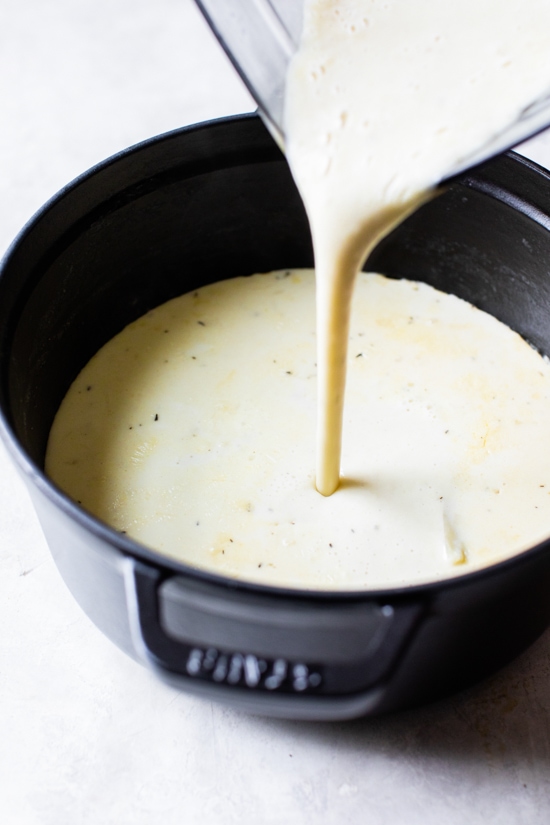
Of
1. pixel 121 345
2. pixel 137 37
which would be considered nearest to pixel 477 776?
pixel 121 345

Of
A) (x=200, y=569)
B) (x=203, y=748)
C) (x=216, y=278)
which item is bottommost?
(x=203, y=748)

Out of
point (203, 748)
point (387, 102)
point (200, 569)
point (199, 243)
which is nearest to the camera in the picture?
point (200, 569)

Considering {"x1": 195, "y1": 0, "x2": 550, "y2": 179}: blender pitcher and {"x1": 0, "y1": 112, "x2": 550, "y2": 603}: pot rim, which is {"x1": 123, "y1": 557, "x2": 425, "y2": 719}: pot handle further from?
{"x1": 195, "y1": 0, "x2": 550, "y2": 179}: blender pitcher

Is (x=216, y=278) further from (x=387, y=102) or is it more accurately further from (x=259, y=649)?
(x=259, y=649)

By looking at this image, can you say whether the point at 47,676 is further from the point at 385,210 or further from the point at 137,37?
the point at 137,37

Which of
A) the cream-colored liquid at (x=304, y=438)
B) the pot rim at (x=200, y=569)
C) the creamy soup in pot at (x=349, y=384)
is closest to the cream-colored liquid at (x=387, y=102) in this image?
the creamy soup in pot at (x=349, y=384)

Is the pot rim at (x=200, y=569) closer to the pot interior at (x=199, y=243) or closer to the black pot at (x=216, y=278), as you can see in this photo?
the black pot at (x=216, y=278)

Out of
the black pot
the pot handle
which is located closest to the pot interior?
the black pot

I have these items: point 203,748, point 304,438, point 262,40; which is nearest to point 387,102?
point 262,40

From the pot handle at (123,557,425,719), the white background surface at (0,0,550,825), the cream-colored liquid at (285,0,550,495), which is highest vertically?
the cream-colored liquid at (285,0,550,495)
